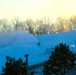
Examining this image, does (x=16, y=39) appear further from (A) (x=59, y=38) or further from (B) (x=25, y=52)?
(B) (x=25, y=52)

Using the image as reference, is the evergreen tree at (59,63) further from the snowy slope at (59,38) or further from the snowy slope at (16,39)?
the snowy slope at (16,39)

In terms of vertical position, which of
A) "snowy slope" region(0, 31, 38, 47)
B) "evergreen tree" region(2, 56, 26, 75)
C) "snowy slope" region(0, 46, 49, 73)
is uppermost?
"snowy slope" region(0, 31, 38, 47)

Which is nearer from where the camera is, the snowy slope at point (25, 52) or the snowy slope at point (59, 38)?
the snowy slope at point (25, 52)

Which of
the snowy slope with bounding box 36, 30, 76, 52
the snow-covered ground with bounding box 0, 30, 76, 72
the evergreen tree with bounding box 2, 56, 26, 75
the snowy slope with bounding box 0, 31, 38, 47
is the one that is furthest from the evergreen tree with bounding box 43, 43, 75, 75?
the snowy slope with bounding box 0, 31, 38, 47

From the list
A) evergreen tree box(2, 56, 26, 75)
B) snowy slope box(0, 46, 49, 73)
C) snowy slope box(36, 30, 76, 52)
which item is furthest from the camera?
snowy slope box(36, 30, 76, 52)

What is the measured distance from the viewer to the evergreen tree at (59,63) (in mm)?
37969

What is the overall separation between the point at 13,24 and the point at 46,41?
72.2ft

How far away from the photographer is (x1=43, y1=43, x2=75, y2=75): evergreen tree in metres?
38.0

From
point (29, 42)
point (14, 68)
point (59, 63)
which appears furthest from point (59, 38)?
point (14, 68)

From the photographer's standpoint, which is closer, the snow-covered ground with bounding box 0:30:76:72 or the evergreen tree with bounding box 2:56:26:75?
the evergreen tree with bounding box 2:56:26:75

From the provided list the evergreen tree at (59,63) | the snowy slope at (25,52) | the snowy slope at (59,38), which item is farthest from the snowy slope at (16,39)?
the evergreen tree at (59,63)

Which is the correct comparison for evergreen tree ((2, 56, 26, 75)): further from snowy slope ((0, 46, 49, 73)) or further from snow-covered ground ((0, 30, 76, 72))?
snow-covered ground ((0, 30, 76, 72))

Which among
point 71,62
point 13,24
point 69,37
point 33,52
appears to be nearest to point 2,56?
point 33,52

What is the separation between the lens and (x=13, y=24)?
10888 centimetres
